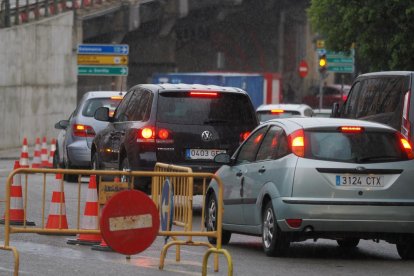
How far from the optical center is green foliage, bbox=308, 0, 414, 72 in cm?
3147

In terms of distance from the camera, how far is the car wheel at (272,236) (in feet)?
43.3

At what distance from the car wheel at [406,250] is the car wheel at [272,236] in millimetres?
1267

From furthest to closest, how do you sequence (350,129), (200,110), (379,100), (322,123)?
(379,100), (200,110), (322,123), (350,129)

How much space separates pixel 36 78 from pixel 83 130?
67.7ft

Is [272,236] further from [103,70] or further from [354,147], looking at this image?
[103,70]

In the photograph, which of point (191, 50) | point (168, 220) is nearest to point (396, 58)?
point (168, 220)

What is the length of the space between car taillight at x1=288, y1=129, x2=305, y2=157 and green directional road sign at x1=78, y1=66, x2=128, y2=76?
97.6 ft

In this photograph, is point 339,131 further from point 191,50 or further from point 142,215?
point 191,50

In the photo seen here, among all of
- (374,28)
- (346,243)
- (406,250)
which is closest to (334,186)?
(406,250)

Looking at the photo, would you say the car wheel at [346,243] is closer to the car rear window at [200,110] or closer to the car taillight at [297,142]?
the car taillight at [297,142]

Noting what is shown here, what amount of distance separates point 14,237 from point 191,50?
59211 millimetres

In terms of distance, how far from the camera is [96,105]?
2502cm

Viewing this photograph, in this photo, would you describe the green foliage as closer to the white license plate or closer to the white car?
the white car

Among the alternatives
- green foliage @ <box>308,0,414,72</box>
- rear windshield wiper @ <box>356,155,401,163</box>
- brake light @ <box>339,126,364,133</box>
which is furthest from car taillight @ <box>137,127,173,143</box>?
green foliage @ <box>308,0,414,72</box>
